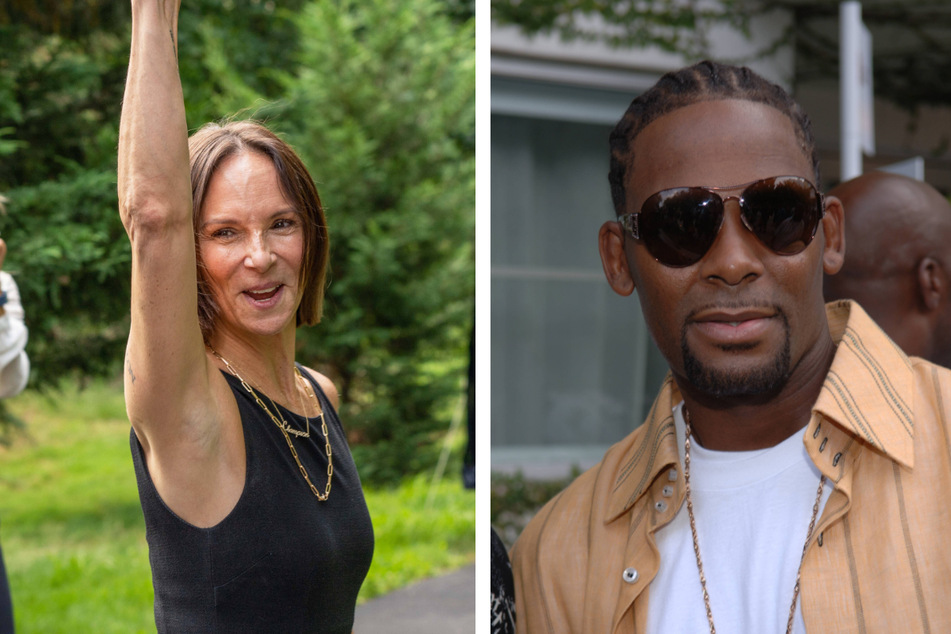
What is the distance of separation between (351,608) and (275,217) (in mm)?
659

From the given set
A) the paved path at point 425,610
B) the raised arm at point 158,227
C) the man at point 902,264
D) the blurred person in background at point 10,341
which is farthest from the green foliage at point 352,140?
the raised arm at point 158,227

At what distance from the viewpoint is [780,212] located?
4.49 ft

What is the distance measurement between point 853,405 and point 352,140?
16.7 feet

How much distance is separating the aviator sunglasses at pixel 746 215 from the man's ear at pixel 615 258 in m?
0.15

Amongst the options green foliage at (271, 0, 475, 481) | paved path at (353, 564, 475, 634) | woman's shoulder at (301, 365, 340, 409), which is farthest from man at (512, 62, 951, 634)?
green foliage at (271, 0, 475, 481)

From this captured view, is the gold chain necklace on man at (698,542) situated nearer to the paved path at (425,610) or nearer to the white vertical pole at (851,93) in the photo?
the white vertical pole at (851,93)

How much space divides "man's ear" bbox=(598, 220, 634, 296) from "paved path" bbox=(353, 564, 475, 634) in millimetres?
3520

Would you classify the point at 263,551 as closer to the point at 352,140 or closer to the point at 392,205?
the point at 352,140

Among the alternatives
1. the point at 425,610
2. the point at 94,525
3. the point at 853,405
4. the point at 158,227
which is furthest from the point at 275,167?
the point at 94,525

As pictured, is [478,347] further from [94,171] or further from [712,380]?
[94,171]

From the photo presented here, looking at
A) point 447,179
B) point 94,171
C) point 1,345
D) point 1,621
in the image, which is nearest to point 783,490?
point 1,621

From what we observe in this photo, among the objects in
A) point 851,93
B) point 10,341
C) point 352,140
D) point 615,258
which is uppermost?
point 352,140

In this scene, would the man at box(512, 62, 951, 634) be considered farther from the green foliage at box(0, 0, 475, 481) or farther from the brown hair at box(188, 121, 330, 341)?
the green foliage at box(0, 0, 475, 481)

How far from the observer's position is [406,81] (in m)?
6.45
